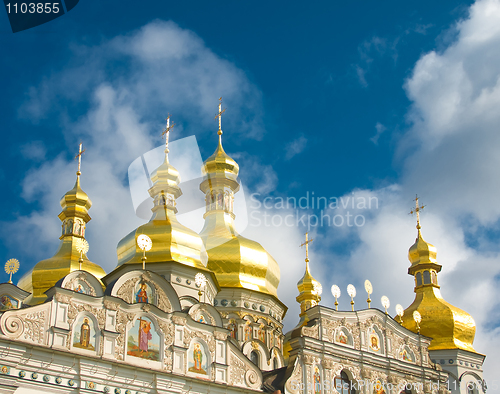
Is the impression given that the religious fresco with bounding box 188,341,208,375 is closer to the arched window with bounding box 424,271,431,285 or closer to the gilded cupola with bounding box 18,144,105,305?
the gilded cupola with bounding box 18,144,105,305

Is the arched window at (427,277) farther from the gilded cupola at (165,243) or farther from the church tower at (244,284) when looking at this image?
the gilded cupola at (165,243)

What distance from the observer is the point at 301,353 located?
90.7ft

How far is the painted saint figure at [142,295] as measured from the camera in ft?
83.7

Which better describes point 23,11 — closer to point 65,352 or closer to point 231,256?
point 65,352

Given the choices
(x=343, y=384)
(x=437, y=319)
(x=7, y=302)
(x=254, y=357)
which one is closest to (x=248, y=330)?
(x=254, y=357)

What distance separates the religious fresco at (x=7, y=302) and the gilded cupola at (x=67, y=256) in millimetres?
4523

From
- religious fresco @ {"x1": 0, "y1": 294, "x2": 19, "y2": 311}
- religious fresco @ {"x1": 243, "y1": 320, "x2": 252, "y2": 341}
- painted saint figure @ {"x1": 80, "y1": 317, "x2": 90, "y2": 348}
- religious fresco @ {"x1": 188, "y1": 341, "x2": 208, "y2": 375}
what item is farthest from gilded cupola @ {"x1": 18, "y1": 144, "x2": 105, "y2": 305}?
painted saint figure @ {"x1": 80, "y1": 317, "x2": 90, "y2": 348}

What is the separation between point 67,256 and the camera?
3591cm

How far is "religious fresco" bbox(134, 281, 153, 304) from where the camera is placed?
Result: 25.5m

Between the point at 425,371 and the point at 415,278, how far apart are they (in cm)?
1130

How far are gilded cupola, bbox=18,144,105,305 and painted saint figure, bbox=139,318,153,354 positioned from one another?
27.1 ft

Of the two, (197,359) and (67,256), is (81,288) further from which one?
(67,256)

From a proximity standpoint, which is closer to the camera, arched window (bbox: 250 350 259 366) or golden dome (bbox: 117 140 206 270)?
golden dome (bbox: 117 140 206 270)

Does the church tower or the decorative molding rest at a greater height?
the church tower
